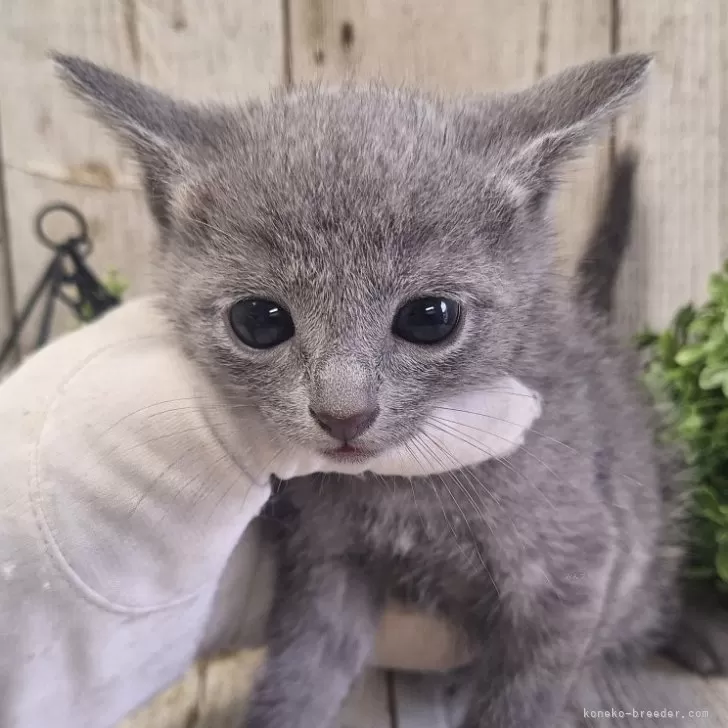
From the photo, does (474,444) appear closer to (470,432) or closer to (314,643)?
(470,432)

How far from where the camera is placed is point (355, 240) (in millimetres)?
603

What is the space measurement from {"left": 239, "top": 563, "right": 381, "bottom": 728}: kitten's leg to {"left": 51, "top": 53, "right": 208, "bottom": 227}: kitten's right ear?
44 cm

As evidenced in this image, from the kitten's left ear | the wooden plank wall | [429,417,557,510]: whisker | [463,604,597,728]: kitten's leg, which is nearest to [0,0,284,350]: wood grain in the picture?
the wooden plank wall

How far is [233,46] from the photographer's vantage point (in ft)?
3.93

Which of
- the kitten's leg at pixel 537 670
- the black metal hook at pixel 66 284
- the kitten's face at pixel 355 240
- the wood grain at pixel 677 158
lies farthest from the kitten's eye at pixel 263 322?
the wood grain at pixel 677 158

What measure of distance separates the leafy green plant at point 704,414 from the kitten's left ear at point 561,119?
39 cm

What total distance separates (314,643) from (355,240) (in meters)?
0.48

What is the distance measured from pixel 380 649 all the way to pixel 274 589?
0.50 feet

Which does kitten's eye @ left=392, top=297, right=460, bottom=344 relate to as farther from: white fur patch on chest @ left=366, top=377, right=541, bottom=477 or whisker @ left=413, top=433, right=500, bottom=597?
whisker @ left=413, top=433, right=500, bottom=597

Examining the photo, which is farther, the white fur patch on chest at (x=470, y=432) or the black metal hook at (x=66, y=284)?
the black metal hook at (x=66, y=284)

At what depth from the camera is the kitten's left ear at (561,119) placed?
Result: 65 cm

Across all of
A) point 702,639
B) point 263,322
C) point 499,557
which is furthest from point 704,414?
point 263,322

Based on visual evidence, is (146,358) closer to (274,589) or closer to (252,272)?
(252,272)

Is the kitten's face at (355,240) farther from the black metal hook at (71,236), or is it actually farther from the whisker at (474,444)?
the black metal hook at (71,236)
